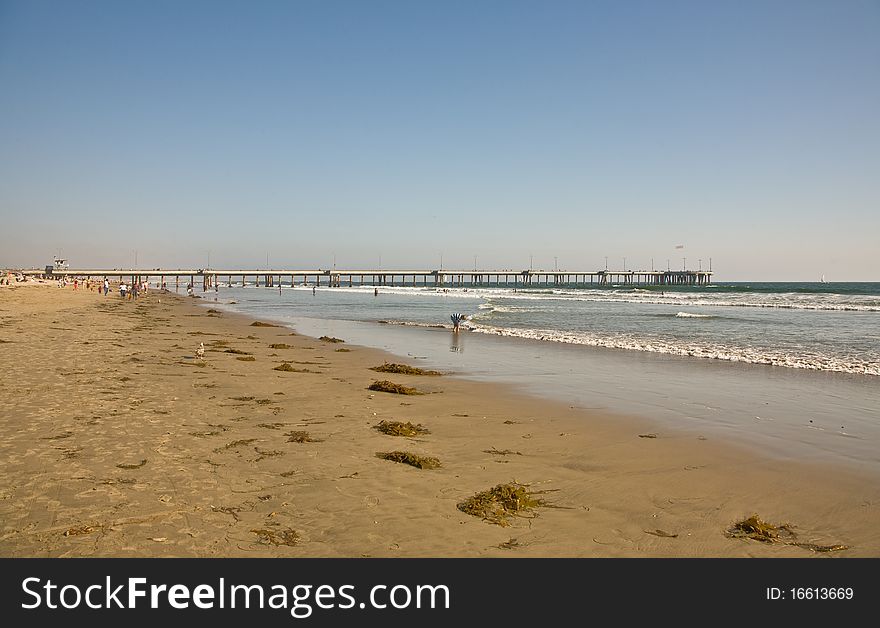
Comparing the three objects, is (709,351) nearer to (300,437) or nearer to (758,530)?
(758,530)

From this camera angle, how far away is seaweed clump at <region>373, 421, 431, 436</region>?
320 inches

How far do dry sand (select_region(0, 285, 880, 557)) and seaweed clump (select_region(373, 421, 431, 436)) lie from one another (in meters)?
0.18

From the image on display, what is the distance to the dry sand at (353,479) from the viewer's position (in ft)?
14.9

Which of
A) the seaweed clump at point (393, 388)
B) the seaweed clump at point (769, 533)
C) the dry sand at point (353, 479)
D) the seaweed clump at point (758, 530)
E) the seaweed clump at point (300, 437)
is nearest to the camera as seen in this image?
the dry sand at point (353, 479)

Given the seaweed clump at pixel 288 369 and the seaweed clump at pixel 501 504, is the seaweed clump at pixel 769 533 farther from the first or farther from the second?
the seaweed clump at pixel 288 369

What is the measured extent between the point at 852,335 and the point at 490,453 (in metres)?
23.4

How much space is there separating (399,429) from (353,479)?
214 cm

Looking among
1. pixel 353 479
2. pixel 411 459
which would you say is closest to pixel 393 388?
pixel 411 459

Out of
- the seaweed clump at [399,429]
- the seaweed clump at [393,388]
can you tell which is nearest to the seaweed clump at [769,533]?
the seaweed clump at [399,429]

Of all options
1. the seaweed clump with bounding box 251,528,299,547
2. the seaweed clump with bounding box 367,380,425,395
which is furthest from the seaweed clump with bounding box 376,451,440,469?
the seaweed clump with bounding box 367,380,425,395

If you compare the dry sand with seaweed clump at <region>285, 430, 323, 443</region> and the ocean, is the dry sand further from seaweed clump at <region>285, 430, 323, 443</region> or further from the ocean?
the ocean

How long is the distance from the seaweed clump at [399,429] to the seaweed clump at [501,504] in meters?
2.56

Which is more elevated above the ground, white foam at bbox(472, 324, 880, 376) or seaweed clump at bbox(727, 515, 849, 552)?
white foam at bbox(472, 324, 880, 376)
